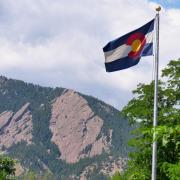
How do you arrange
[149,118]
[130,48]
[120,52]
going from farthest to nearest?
[149,118], [120,52], [130,48]

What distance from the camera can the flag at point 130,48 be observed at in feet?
62.5

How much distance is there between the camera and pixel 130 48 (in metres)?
19.2

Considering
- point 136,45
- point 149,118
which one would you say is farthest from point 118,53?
point 149,118

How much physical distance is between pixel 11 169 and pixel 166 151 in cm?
3224

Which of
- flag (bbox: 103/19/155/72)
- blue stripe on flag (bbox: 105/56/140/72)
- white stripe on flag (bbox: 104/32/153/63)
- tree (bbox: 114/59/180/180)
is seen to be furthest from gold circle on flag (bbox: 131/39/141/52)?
tree (bbox: 114/59/180/180)

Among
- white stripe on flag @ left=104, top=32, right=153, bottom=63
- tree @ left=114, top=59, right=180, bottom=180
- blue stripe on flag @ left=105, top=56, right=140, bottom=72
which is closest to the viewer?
blue stripe on flag @ left=105, top=56, right=140, bottom=72

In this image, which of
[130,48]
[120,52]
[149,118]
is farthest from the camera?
[149,118]

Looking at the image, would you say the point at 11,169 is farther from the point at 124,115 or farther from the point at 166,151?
the point at 166,151

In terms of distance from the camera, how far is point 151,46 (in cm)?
1891

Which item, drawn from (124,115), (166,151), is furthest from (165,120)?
(124,115)

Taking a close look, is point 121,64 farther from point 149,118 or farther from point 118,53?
point 149,118

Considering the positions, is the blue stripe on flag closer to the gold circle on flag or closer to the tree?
the gold circle on flag

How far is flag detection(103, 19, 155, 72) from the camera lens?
1906 cm

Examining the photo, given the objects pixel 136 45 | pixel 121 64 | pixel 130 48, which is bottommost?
pixel 121 64
